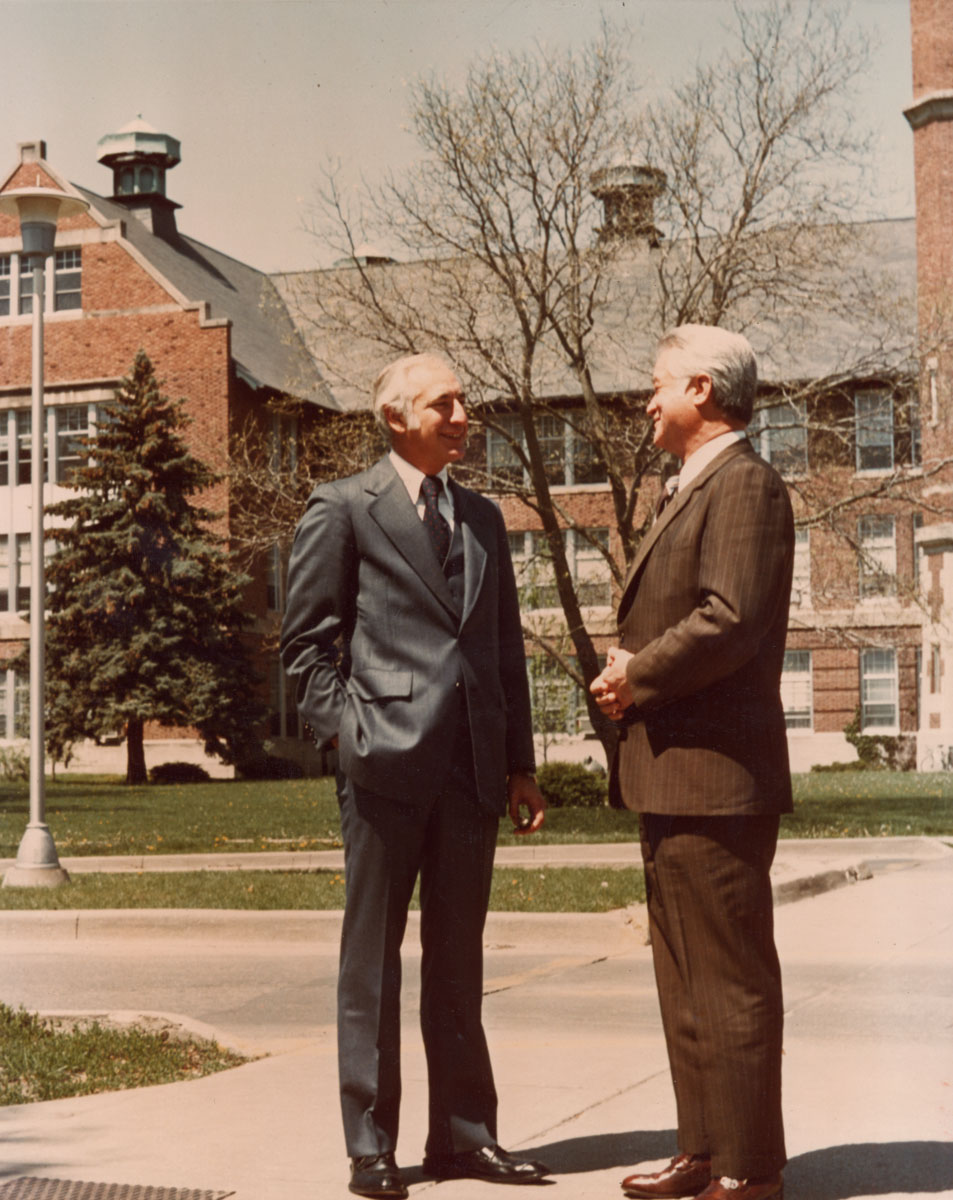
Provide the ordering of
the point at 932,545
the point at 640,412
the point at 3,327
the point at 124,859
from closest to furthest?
the point at 124,859, the point at 640,412, the point at 932,545, the point at 3,327

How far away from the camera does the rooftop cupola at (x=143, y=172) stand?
4034 centimetres

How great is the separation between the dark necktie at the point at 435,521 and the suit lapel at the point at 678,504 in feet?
1.75

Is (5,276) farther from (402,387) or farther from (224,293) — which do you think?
(402,387)

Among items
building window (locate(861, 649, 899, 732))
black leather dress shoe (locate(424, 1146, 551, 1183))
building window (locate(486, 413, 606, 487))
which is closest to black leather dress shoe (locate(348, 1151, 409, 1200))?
black leather dress shoe (locate(424, 1146, 551, 1183))

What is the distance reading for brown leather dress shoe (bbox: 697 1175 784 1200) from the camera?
3748 mm

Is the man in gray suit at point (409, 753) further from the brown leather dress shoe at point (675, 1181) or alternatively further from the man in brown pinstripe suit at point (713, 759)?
the man in brown pinstripe suit at point (713, 759)

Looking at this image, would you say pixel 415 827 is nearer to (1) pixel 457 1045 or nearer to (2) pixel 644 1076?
(1) pixel 457 1045

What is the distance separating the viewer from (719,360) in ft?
13.1

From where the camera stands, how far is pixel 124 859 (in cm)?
1444

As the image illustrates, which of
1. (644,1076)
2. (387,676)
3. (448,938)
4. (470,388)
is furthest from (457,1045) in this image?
(470,388)

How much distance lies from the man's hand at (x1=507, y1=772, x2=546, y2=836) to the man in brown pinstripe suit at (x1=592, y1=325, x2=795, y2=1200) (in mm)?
415

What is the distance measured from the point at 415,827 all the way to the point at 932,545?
104ft

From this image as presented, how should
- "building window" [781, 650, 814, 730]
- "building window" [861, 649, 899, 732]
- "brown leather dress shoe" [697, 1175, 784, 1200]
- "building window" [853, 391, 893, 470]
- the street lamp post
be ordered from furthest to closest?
"building window" [781, 650, 814, 730] → "building window" [861, 649, 899, 732] → "building window" [853, 391, 893, 470] → the street lamp post → "brown leather dress shoe" [697, 1175, 784, 1200]

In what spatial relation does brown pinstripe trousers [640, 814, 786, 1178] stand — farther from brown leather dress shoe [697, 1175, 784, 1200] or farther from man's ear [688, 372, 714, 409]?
man's ear [688, 372, 714, 409]
